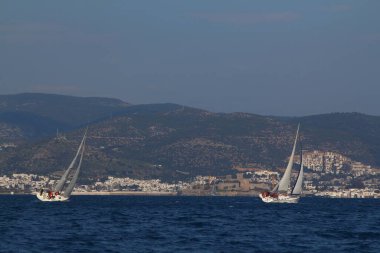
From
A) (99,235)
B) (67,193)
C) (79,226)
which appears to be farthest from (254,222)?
(67,193)

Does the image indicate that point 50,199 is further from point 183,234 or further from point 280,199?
point 183,234

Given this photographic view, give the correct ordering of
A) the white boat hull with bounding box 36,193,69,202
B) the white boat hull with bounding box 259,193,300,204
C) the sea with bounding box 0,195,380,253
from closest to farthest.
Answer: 1. the sea with bounding box 0,195,380,253
2. the white boat hull with bounding box 36,193,69,202
3. the white boat hull with bounding box 259,193,300,204

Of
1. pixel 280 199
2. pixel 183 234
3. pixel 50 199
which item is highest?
pixel 280 199

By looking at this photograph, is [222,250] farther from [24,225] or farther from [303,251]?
[24,225]

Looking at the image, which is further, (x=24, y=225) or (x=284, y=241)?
(x=24, y=225)

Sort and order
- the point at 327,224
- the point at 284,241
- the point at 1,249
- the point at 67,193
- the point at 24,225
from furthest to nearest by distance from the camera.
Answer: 1. the point at 67,193
2. the point at 327,224
3. the point at 24,225
4. the point at 284,241
5. the point at 1,249

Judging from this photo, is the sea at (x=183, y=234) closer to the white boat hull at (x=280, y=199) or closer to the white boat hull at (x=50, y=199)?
the white boat hull at (x=50, y=199)

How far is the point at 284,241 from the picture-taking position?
8669cm

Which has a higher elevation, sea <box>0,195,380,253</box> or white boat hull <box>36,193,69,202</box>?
white boat hull <box>36,193,69,202</box>

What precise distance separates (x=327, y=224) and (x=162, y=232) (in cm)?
2470

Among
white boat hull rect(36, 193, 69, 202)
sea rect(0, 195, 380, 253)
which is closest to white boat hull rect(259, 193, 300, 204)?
white boat hull rect(36, 193, 69, 202)

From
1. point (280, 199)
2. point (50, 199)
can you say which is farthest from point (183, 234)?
point (280, 199)

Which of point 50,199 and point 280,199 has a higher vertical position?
point 280,199

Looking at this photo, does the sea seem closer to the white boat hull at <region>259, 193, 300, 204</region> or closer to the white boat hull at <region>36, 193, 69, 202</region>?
the white boat hull at <region>36, 193, 69, 202</region>
